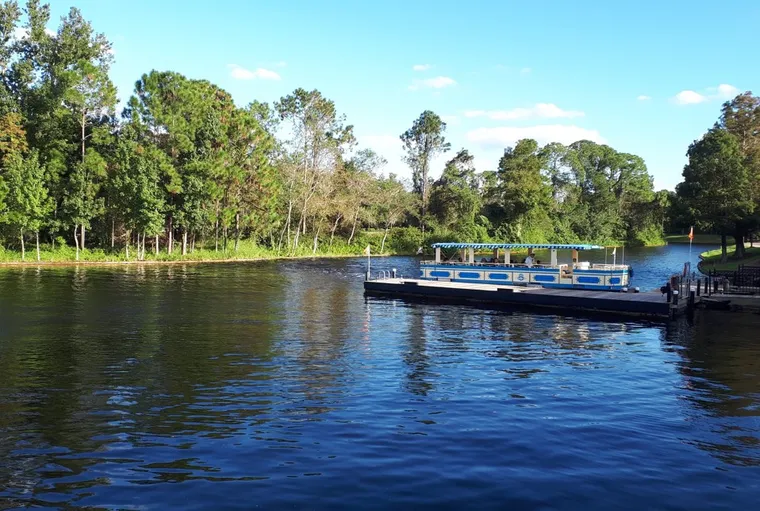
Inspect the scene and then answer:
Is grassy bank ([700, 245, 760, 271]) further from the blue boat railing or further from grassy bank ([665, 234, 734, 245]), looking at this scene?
grassy bank ([665, 234, 734, 245])

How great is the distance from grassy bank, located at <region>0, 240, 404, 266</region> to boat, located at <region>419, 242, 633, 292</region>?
37453mm

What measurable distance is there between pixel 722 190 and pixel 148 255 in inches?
2457

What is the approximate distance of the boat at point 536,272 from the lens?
3831cm

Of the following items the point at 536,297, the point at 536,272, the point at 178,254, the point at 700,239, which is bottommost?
the point at 536,297

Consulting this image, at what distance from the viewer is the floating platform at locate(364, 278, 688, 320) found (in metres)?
32.4

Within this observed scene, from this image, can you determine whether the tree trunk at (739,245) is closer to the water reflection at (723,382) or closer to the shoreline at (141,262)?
the water reflection at (723,382)

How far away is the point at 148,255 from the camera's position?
71.7m

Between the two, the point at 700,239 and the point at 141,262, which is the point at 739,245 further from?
the point at 700,239

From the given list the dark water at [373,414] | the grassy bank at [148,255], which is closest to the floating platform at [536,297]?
the dark water at [373,414]

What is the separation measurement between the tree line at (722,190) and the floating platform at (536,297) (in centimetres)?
2641

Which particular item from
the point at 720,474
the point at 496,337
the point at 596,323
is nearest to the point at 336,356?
the point at 496,337

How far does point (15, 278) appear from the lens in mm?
47031

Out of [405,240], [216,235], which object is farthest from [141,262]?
[405,240]

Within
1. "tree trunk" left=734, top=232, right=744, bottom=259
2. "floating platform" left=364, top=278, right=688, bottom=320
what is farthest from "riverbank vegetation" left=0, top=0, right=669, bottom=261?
"tree trunk" left=734, top=232, right=744, bottom=259
